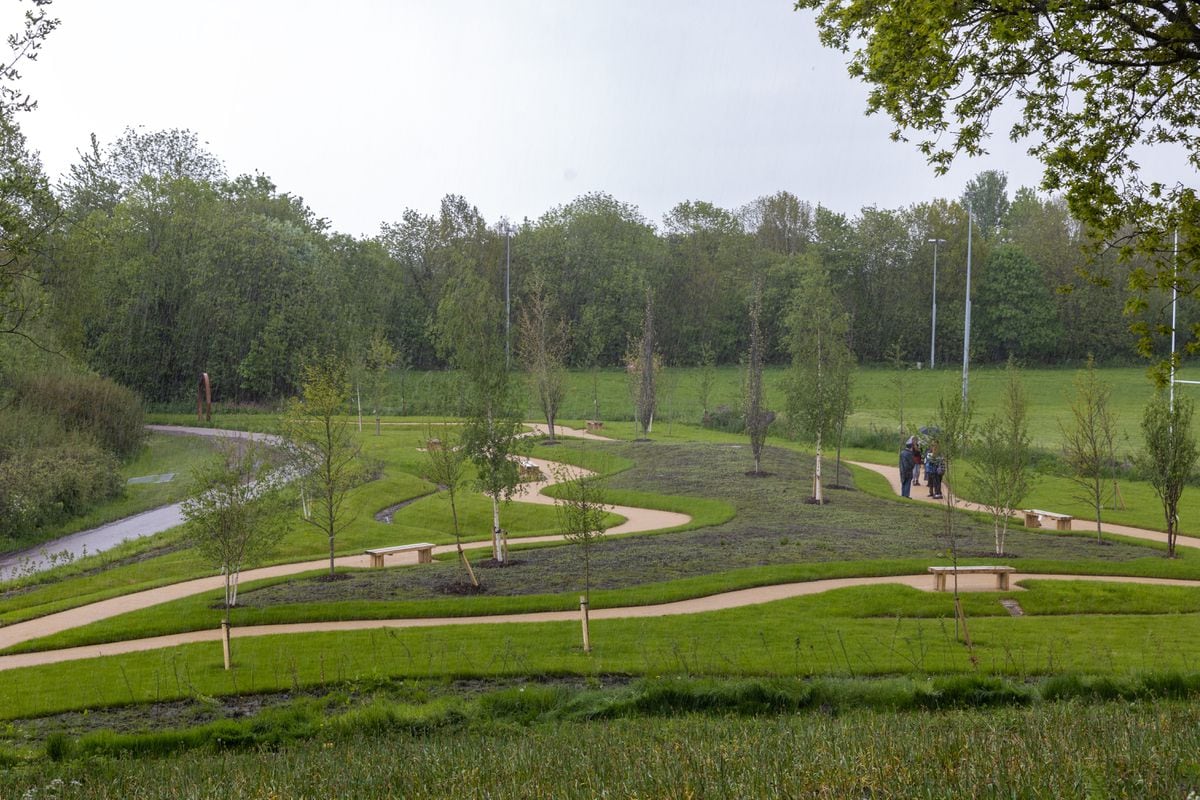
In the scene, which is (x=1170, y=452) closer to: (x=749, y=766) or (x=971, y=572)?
(x=971, y=572)

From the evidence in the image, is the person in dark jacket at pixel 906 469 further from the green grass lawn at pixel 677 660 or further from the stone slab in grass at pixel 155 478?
the stone slab in grass at pixel 155 478

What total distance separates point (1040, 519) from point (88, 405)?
38508 millimetres

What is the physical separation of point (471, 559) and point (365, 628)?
642 cm

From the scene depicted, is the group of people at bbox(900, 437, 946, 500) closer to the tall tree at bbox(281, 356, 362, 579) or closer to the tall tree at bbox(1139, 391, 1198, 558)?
the tall tree at bbox(1139, 391, 1198, 558)

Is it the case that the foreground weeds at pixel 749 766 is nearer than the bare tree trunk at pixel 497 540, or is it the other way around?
the foreground weeds at pixel 749 766

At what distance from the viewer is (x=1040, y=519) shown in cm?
2892

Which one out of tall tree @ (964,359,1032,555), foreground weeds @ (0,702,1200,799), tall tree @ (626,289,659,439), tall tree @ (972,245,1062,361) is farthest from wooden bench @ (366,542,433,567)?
tall tree @ (972,245,1062,361)

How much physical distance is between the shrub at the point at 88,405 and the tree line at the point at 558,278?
454 inches

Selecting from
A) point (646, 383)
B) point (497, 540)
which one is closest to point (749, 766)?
point (497, 540)

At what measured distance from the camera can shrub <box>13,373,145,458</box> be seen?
42.1m

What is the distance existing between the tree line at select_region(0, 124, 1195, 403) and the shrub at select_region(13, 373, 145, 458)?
11.5 meters

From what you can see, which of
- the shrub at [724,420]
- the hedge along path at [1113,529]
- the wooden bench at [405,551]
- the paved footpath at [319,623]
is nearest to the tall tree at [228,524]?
the paved footpath at [319,623]

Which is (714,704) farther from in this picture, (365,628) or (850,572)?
(850,572)

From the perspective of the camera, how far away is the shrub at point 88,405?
42125mm
